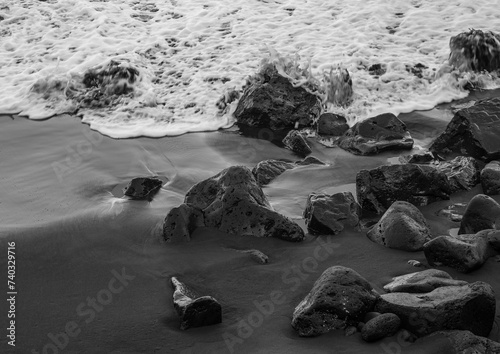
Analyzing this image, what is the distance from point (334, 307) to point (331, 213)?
1.49 m

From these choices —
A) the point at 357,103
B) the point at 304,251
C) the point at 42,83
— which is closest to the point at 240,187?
the point at 304,251

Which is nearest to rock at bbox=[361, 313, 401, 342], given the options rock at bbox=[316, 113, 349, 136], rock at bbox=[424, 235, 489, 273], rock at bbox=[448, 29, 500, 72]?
rock at bbox=[424, 235, 489, 273]

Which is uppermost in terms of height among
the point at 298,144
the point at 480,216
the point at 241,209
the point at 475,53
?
the point at 475,53

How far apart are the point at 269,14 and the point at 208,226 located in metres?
6.71

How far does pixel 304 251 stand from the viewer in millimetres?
5293

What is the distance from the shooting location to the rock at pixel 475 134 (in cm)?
690

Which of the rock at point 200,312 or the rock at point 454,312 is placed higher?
the rock at point 454,312

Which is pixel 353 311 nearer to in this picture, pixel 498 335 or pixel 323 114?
pixel 498 335

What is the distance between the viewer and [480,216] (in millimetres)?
5324

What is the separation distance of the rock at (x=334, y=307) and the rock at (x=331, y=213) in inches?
47.7

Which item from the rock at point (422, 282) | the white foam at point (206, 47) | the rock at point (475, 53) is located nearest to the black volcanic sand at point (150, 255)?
the rock at point (422, 282)

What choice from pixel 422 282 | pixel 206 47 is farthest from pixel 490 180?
pixel 206 47

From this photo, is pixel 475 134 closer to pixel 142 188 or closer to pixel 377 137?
pixel 377 137

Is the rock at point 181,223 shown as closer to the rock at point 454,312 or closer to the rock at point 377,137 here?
the rock at point 454,312
